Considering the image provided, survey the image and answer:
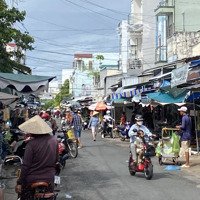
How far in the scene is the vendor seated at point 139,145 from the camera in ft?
42.0

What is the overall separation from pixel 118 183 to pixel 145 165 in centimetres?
122

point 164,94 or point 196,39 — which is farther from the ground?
point 196,39

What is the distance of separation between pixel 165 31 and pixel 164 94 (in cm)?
1303

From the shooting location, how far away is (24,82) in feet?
42.1

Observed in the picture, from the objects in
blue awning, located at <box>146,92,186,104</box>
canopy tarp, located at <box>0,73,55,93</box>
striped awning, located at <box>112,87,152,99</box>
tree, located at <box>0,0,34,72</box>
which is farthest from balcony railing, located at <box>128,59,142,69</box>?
canopy tarp, located at <box>0,73,55,93</box>

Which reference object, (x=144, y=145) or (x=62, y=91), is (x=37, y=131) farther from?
(x=62, y=91)

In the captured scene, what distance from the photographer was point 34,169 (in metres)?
6.34

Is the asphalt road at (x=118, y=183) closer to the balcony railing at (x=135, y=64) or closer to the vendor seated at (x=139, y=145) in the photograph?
the vendor seated at (x=139, y=145)

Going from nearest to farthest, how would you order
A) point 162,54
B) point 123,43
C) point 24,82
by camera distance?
point 24,82 → point 162,54 → point 123,43

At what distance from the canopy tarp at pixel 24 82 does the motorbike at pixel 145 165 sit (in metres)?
3.29

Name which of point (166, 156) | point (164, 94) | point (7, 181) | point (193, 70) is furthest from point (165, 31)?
point (7, 181)

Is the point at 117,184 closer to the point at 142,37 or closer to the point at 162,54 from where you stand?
the point at 162,54

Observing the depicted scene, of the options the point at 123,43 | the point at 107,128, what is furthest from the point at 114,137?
the point at 123,43

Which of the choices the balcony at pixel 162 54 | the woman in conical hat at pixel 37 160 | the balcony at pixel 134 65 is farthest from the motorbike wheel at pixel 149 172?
the balcony at pixel 134 65
